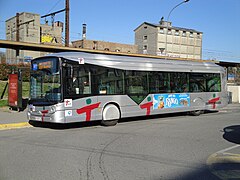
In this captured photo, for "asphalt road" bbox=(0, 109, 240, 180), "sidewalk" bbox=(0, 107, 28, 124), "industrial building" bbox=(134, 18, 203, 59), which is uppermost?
"industrial building" bbox=(134, 18, 203, 59)

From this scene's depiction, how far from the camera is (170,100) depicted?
15.1m

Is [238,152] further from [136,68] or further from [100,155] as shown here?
[136,68]

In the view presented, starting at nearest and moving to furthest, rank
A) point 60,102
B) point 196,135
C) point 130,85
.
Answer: point 196,135 → point 60,102 → point 130,85

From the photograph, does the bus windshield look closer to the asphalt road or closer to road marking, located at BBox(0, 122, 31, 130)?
the asphalt road

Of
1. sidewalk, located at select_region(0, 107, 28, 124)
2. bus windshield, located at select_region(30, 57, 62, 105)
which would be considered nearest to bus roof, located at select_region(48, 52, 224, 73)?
bus windshield, located at select_region(30, 57, 62, 105)

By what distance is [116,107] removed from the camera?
12.6 metres

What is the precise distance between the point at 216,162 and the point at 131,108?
681 cm

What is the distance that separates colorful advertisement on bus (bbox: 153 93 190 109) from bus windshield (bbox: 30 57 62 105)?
212 inches

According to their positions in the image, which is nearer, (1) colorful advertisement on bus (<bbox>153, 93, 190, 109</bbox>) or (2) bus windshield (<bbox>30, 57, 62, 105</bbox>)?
(2) bus windshield (<bbox>30, 57, 62, 105</bbox>)

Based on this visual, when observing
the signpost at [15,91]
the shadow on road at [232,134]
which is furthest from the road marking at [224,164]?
the signpost at [15,91]

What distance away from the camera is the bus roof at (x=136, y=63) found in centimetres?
1169

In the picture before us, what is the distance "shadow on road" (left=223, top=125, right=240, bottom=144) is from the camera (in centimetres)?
948

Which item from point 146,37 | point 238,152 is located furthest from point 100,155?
point 146,37

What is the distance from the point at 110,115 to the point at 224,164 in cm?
648
